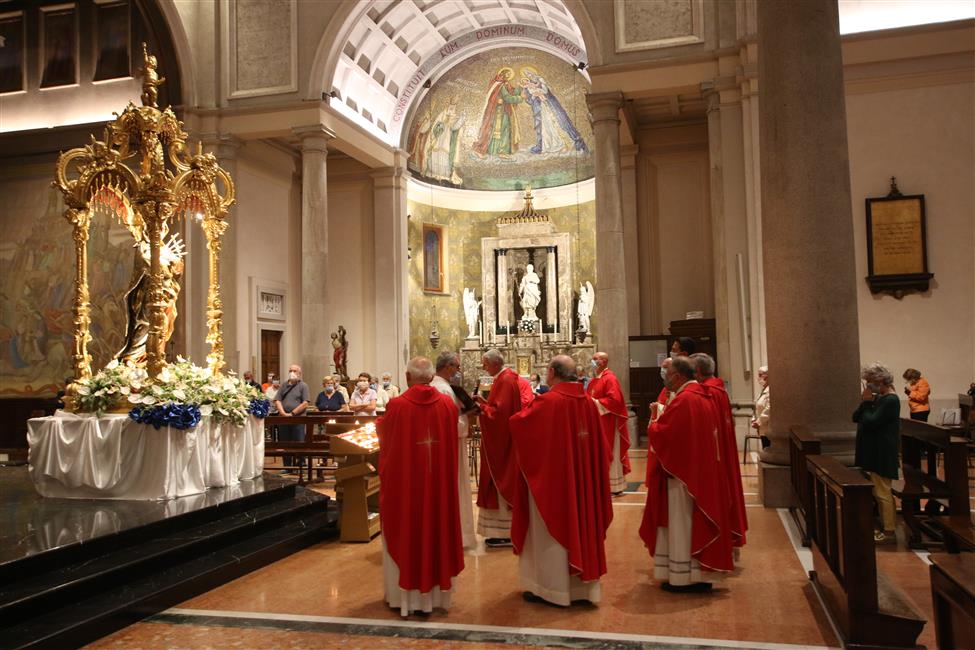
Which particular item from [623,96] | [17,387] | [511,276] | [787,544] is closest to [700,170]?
[623,96]

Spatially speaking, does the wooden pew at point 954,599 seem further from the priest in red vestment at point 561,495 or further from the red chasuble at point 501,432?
the red chasuble at point 501,432

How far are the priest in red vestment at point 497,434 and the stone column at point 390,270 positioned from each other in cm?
1351

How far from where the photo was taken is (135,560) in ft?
18.4

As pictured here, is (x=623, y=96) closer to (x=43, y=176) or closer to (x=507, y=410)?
(x=507, y=410)

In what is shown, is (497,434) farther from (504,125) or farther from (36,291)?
(504,125)

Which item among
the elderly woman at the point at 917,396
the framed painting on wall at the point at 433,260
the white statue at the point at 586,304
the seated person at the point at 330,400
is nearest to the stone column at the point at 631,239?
the white statue at the point at 586,304

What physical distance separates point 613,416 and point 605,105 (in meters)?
7.43

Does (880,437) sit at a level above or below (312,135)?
below

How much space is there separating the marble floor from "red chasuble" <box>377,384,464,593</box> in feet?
1.08

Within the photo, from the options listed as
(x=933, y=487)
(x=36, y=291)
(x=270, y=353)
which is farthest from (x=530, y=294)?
(x=933, y=487)

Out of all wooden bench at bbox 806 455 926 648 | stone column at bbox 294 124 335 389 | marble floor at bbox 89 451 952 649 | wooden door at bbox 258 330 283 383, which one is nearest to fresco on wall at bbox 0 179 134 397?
wooden door at bbox 258 330 283 383

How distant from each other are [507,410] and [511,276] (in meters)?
17.4

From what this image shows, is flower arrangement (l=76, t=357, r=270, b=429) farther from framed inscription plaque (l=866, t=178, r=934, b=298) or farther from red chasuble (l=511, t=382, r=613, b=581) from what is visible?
framed inscription plaque (l=866, t=178, r=934, b=298)

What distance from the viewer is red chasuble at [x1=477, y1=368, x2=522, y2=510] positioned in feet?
20.7
